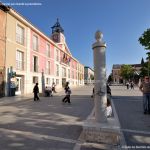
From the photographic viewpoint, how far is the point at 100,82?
18.9 ft

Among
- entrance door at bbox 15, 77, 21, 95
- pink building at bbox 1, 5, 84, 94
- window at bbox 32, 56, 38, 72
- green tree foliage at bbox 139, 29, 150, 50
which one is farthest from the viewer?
window at bbox 32, 56, 38, 72

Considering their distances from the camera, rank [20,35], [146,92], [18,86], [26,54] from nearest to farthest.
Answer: [146,92], [18,86], [20,35], [26,54]

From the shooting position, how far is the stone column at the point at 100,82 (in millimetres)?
5699

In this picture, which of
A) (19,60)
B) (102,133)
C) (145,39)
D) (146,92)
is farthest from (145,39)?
(102,133)

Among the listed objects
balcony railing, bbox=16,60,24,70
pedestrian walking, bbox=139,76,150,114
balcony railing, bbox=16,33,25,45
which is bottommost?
pedestrian walking, bbox=139,76,150,114

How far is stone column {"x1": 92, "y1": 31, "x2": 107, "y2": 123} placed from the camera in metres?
5.70

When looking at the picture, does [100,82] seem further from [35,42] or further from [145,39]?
[35,42]

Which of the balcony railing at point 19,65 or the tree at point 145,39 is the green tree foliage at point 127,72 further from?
the tree at point 145,39

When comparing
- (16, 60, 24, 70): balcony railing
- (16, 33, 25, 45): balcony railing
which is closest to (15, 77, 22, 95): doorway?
(16, 60, 24, 70): balcony railing

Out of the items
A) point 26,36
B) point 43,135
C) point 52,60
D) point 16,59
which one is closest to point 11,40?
point 16,59

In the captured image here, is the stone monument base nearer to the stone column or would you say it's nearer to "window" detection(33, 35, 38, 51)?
the stone column

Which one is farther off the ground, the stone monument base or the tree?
the tree

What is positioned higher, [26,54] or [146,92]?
Result: [26,54]

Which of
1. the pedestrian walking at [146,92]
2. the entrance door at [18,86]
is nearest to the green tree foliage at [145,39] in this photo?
the pedestrian walking at [146,92]
